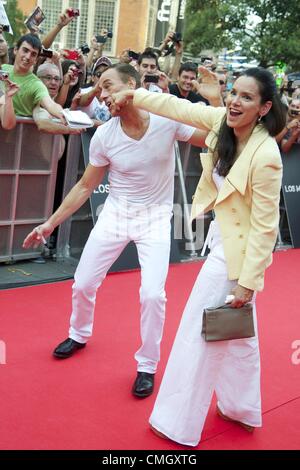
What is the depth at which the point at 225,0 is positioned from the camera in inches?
1005

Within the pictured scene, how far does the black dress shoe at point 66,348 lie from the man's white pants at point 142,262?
0.21 metres

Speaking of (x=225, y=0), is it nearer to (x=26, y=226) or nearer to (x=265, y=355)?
(x=26, y=226)

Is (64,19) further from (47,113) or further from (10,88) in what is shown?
(10,88)

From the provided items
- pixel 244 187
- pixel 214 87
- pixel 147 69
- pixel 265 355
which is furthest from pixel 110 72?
pixel 147 69

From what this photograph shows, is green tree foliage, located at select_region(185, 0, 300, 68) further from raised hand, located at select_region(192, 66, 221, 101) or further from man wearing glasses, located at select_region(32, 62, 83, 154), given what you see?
raised hand, located at select_region(192, 66, 221, 101)

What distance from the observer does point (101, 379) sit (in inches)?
155

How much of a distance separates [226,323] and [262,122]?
3.22 feet

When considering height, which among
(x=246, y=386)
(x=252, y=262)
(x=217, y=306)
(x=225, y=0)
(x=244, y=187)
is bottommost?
(x=246, y=386)

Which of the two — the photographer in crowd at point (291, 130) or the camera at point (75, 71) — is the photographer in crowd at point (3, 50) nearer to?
the camera at point (75, 71)

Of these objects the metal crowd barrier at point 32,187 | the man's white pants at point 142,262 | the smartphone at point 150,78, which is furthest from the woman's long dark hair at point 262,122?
the smartphone at point 150,78

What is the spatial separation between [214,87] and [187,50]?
23.7 meters

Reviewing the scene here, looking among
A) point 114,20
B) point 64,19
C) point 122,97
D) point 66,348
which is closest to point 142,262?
point 66,348

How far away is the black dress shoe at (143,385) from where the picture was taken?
3736mm

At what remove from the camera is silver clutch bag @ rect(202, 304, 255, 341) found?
3.04 metres
